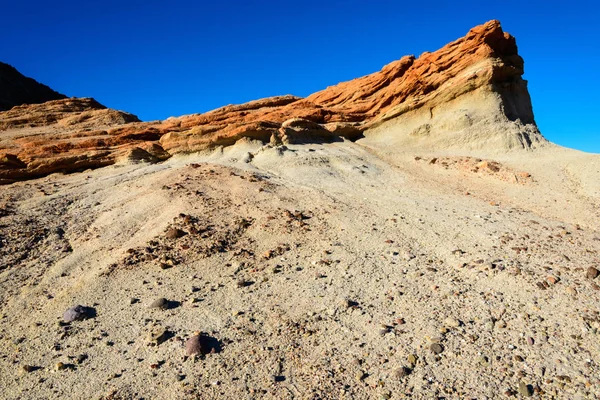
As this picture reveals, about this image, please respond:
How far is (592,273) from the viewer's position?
21.0 feet

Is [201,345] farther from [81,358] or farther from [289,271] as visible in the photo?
[289,271]

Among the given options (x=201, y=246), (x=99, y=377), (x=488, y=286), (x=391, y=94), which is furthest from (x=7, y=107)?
(x=488, y=286)

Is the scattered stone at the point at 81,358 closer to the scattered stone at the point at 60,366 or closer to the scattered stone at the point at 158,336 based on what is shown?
the scattered stone at the point at 60,366

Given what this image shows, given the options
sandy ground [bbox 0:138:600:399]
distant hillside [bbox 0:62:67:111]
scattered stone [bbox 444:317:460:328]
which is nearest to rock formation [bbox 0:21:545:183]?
sandy ground [bbox 0:138:600:399]

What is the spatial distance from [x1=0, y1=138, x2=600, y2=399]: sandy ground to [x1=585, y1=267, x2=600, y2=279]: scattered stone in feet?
0.82

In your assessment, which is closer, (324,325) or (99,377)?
(99,377)

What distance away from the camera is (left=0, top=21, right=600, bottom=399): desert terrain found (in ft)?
14.7

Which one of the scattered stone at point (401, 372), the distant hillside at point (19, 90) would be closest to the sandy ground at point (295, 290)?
the scattered stone at point (401, 372)

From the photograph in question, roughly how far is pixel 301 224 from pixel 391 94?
51.0 feet

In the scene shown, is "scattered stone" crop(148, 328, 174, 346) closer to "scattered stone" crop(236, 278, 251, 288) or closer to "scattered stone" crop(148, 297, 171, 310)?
"scattered stone" crop(148, 297, 171, 310)

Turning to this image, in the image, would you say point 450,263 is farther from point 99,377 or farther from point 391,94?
point 391,94

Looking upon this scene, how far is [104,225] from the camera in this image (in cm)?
931

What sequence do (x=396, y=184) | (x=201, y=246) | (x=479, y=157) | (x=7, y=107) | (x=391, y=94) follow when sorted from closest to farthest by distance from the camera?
(x=201, y=246)
(x=396, y=184)
(x=479, y=157)
(x=391, y=94)
(x=7, y=107)

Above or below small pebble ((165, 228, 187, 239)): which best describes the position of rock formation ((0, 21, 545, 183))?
above
